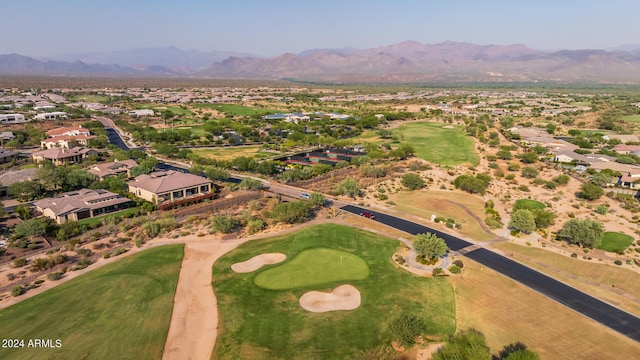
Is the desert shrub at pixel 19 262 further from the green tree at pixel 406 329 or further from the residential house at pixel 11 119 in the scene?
the residential house at pixel 11 119

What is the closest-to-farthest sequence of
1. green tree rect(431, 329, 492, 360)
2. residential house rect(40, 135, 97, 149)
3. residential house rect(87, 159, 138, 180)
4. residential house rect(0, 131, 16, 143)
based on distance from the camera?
green tree rect(431, 329, 492, 360)
residential house rect(87, 159, 138, 180)
residential house rect(40, 135, 97, 149)
residential house rect(0, 131, 16, 143)

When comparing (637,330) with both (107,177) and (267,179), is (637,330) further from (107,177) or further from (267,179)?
(107,177)

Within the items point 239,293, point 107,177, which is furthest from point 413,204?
point 107,177

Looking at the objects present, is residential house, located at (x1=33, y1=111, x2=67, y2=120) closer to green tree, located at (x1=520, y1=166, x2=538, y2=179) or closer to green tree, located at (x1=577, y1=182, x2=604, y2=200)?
green tree, located at (x1=520, y1=166, x2=538, y2=179)

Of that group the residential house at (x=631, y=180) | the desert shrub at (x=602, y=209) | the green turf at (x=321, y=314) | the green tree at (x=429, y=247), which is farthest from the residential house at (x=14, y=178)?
the residential house at (x=631, y=180)

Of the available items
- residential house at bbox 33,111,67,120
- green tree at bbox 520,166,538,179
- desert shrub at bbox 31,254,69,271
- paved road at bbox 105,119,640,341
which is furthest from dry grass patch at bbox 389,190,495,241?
residential house at bbox 33,111,67,120
